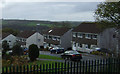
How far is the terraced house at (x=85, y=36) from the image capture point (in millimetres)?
28706

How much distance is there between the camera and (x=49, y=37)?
38.5 meters

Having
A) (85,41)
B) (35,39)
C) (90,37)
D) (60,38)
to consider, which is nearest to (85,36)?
(85,41)

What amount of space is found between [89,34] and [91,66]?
23.7 metres

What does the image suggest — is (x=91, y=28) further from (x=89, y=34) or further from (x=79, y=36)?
(x=79, y=36)

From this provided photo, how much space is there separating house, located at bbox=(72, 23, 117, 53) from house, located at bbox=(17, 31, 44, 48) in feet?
35.5

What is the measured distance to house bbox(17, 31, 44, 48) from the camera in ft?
130

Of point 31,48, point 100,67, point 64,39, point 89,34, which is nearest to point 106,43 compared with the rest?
point 89,34

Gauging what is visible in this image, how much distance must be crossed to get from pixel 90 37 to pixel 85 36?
3.87 ft

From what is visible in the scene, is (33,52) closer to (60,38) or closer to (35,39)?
(60,38)

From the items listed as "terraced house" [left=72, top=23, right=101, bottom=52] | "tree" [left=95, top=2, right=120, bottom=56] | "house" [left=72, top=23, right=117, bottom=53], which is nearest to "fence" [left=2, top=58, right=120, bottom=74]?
"tree" [left=95, top=2, right=120, bottom=56]

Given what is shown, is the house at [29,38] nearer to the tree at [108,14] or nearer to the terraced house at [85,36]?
the terraced house at [85,36]

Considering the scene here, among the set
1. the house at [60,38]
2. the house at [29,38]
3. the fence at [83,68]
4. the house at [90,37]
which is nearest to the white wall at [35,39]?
the house at [29,38]

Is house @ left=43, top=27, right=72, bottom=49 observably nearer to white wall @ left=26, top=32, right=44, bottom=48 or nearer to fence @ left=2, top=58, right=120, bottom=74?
white wall @ left=26, top=32, right=44, bottom=48

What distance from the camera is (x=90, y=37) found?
29594 mm
